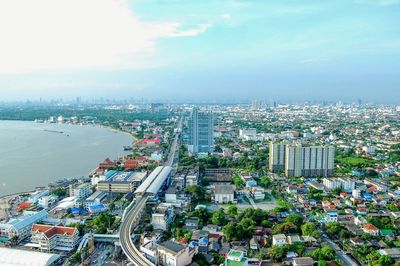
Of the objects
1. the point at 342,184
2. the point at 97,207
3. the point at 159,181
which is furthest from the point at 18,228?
the point at 342,184

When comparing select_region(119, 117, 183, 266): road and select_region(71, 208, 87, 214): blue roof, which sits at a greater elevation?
select_region(119, 117, 183, 266): road

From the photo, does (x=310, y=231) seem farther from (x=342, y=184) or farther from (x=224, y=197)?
(x=342, y=184)

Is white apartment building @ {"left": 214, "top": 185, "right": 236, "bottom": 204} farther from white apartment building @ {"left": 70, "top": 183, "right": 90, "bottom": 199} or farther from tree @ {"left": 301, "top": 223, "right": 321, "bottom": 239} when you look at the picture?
white apartment building @ {"left": 70, "top": 183, "right": 90, "bottom": 199}

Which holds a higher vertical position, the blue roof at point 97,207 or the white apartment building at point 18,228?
the white apartment building at point 18,228

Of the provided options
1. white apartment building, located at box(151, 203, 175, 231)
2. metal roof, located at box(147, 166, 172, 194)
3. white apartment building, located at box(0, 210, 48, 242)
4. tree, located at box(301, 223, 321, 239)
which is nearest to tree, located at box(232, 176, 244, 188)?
metal roof, located at box(147, 166, 172, 194)

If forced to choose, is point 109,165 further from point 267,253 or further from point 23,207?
point 267,253

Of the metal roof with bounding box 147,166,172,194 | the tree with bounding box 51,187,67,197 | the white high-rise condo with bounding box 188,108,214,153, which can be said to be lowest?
the tree with bounding box 51,187,67,197

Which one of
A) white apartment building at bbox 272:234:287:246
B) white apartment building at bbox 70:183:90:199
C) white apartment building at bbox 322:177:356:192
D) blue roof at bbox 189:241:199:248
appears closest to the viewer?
blue roof at bbox 189:241:199:248

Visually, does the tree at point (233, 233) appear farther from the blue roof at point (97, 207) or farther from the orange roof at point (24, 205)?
the orange roof at point (24, 205)

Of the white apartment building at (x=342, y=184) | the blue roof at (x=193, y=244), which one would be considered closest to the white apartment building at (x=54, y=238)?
the blue roof at (x=193, y=244)
